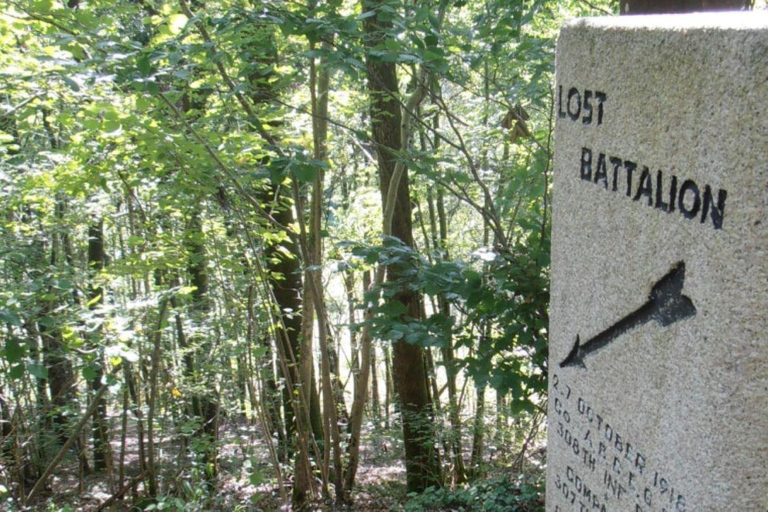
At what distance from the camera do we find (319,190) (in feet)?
19.2

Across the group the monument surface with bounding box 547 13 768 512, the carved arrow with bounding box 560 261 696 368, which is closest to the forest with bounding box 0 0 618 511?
the monument surface with bounding box 547 13 768 512

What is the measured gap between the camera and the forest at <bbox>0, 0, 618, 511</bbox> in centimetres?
366

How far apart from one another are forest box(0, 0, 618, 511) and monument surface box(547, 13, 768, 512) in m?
1.47

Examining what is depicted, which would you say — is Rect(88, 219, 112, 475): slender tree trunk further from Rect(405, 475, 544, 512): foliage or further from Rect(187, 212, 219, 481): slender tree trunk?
Rect(405, 475, 544, 512): foliage

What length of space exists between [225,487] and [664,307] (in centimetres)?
850

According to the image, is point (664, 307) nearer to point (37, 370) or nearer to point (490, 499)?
point (37, 370)

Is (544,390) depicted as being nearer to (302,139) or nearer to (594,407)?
(594,407)

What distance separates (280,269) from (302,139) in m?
3.43

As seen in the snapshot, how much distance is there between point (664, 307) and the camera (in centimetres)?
147

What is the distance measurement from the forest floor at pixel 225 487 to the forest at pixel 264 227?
62 mm

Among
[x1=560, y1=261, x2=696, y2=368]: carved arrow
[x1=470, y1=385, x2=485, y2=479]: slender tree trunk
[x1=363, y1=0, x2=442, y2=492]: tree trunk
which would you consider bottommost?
[x1=470, y1=385, x2=485, y2=479]: slender tree trunk

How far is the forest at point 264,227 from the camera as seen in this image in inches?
144

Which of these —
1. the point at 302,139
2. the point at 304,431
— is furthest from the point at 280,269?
the point at 302,139

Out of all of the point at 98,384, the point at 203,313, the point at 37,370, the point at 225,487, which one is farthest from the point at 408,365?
the point at 37,370
